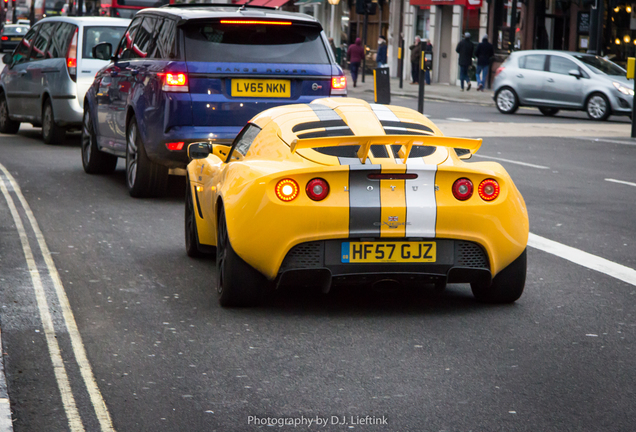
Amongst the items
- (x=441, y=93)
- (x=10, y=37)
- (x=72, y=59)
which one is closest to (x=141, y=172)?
(x=72, y=59)

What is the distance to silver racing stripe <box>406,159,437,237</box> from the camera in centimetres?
516

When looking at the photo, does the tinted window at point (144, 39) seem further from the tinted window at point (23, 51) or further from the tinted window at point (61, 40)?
the tinted window at point (23, 51)

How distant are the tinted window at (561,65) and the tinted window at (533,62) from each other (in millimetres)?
267

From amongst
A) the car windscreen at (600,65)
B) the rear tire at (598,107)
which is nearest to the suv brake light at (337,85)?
the rear tire at (598,107)

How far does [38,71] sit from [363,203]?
10.7m

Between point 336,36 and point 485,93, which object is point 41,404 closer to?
point 485,93

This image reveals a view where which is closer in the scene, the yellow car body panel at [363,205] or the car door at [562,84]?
the yellow car body panel at [363,205]

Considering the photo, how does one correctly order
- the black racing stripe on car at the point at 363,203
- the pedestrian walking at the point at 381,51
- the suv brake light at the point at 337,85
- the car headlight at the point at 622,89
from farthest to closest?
the pedestrian walking at the point at 381,51
the car headlight at the point at 622,89
the suv brake light at the point at 337,85
the black racing stripe on car at the point at 363,203

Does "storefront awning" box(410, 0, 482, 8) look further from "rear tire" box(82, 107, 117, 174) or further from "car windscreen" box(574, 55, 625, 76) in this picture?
"rear tire" box(82, 107, 117, 174)

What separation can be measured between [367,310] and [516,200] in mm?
947

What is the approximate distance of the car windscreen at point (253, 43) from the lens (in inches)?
358

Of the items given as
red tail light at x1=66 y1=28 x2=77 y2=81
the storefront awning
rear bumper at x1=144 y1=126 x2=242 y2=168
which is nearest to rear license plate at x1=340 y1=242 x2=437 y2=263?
rear bumper at x1=144 y1=126 x2=242 y2=168

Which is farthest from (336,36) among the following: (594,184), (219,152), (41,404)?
(41,404)

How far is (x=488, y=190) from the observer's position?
531 centimetres
